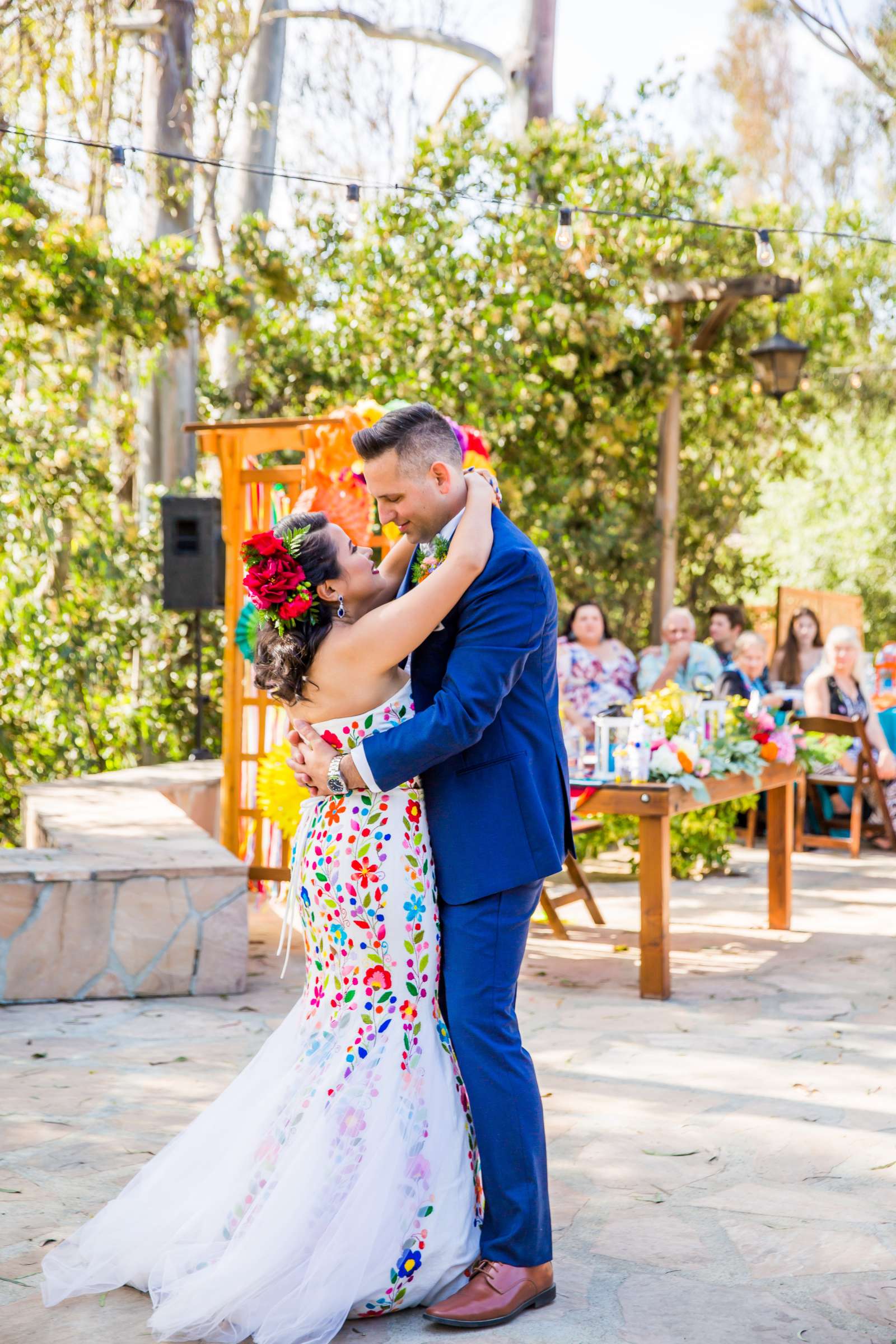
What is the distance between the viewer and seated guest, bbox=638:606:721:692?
8.75m

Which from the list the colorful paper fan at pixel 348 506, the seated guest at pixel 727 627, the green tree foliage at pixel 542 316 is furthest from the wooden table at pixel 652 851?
the green tree foliage at pixel 542 316

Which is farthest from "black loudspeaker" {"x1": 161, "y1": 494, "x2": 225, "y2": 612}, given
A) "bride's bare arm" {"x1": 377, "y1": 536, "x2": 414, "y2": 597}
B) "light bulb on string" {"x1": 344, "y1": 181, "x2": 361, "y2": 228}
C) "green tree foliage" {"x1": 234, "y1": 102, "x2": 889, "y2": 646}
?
"bride's bare arm" {"x1": 377, "y1": 536, "x2": 414, "y2": 597}

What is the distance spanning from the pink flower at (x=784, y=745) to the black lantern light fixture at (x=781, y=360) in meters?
4.70

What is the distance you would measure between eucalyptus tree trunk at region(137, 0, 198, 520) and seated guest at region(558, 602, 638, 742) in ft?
13.2

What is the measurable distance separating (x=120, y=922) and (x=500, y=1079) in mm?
3000

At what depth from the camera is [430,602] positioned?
2621mm

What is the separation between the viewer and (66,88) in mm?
11859

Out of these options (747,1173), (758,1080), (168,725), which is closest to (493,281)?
(168,725)

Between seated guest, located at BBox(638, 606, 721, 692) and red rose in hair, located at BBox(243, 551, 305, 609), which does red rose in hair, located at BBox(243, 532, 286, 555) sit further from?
seated guest, located at BBox(638, 606, 721, 692)

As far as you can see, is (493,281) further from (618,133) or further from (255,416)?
(255,416)

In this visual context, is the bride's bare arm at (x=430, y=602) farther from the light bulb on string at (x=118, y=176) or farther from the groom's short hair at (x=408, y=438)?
the light bulb on string at (x=118, y=176)

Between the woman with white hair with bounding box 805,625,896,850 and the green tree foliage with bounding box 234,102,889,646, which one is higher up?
the green tree foliage with bounding box 234,102,889,646

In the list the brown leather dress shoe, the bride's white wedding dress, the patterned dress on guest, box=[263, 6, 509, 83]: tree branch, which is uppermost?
box=[263, 6, 509, 83]: tree branch

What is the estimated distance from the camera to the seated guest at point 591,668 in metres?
8.56
